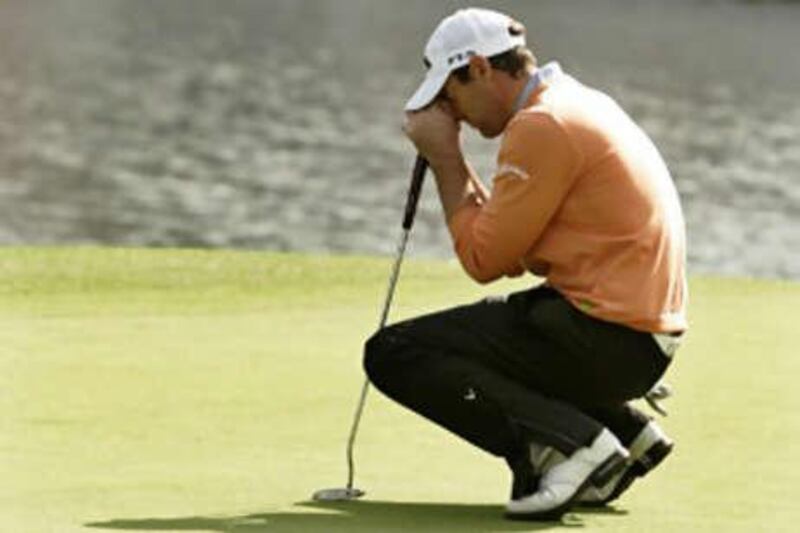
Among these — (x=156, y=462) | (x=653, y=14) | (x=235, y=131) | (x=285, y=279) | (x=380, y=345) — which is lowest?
(x=653, y=14)

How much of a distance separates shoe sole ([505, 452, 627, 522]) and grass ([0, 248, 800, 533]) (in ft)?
0.18

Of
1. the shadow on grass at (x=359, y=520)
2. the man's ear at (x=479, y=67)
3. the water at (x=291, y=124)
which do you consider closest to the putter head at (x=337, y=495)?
the shadow on grass at (x=359, y=520)

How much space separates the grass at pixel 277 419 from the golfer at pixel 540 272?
0.57 ft

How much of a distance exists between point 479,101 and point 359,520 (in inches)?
38.2

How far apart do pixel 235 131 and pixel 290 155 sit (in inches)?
160

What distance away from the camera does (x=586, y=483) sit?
5648 mm

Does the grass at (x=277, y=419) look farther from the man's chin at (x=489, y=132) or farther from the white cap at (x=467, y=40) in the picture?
the white cap at (x=467, y=40)

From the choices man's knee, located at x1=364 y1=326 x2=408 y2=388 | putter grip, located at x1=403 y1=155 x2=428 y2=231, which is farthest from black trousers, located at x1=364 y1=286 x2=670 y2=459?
putter grip, located at x1=403 y1=155 x2=428 y2=231

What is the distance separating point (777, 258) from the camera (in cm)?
2945

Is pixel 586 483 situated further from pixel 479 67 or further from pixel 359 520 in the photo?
pixel 479 67

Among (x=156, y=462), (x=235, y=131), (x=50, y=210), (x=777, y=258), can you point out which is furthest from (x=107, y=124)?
A: (x=156, y=462)

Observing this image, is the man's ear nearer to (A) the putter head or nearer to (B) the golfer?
(B) the golfer

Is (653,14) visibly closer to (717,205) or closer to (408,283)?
(717,205)

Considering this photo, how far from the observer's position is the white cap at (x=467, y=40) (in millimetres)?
5684
